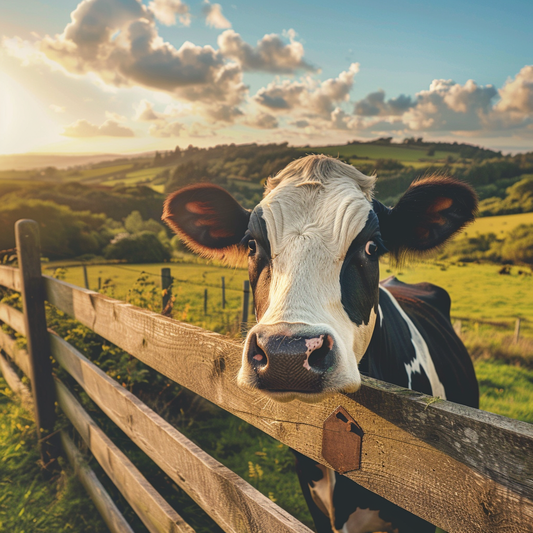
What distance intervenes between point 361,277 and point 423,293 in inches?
131

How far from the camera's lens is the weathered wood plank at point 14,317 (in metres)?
4.70

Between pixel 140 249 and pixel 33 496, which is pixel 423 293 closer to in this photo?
pixel 33 496

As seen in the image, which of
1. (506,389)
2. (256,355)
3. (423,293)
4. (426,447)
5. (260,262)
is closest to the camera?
(426,447)

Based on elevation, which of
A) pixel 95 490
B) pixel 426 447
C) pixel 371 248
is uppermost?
pixel 371 248

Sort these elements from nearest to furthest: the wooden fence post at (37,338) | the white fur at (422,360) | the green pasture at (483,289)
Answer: the white fur at (422,360), the wooden fence post at (37,338), the green pasture at (483,289)

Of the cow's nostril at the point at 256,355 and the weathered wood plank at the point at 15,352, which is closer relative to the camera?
the cow's nostril at the point at 256,355

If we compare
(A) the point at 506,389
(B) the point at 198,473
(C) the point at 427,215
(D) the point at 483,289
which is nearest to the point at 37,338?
(B) the point at 198,473

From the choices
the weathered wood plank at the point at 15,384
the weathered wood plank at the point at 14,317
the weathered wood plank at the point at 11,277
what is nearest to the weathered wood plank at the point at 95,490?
the weathered wood plank at the point at 15,384

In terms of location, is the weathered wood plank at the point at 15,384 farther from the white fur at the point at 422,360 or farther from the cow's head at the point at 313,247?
the white fur at the point at 422,360

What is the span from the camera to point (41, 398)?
13.0ft

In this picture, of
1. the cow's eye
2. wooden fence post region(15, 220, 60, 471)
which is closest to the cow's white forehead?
the cow's eye

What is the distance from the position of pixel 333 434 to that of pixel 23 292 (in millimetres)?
3634

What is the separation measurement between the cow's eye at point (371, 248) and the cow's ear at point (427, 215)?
1.26 ft

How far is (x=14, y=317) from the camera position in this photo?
4.98 m
